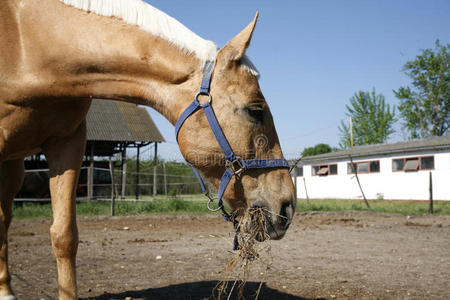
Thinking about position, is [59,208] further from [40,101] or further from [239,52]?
[239,52]

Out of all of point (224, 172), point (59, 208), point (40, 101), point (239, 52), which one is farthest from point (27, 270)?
point (239, 52)

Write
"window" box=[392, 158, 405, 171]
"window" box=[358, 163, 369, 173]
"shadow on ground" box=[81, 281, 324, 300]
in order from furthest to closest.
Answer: "window" box=[358, 163, 369, 173] → "window" box=[392, 158, 405, 171] → "shadow on ground" box=[81, 281, 324, 300]

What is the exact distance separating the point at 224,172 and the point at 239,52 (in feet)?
2.21

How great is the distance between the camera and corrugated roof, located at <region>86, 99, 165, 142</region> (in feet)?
61.6

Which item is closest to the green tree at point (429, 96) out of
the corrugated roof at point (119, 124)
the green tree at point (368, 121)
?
the green tree at point (368, 121)

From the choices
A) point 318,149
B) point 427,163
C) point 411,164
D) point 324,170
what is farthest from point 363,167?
point 318,149

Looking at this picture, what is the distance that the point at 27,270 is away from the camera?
13.3ft

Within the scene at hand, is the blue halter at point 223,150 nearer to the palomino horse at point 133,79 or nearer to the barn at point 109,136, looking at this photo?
the palomino horse at point 133,79

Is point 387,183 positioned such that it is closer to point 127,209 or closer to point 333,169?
point 333,169

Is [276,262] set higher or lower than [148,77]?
lower

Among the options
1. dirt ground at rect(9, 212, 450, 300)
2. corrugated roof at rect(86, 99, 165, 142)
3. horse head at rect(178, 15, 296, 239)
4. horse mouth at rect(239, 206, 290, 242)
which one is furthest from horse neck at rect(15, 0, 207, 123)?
corrugated roof at rect(86, 99, 165, 142)

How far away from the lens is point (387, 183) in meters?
20.4

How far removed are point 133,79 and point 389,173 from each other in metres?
20.9

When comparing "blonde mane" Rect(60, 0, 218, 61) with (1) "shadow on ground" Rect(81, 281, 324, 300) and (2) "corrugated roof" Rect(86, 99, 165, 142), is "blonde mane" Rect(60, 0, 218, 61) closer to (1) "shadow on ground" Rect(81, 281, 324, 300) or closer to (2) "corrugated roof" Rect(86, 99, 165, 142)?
(1) "shadow on ground" Rect(81, 281, 324, 300)
